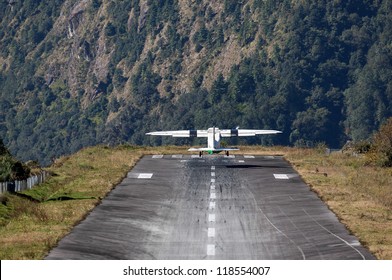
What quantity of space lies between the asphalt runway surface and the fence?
457 cm

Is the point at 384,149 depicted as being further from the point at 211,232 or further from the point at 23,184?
the point at 211,232

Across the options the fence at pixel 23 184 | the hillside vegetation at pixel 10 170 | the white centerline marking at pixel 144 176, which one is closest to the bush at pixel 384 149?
the white centerline marking at pixel 144 176

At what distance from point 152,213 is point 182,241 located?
965 cm

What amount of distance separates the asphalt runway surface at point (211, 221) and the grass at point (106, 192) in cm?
69

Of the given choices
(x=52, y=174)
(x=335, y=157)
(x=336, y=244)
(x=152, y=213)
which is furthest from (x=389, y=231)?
(x=335, y=157)

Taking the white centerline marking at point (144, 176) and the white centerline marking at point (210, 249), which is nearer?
the white centerline marking at point (210, 249)

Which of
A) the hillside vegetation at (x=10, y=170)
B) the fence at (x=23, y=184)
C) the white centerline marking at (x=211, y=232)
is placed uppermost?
the hillside vegetation at (x=10, y=170)

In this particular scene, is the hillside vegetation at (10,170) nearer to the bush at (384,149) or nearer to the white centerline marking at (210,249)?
the white centerline marking at (210,249)

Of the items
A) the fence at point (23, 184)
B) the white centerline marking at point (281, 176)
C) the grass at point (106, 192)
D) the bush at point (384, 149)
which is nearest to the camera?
the grass at point (106, 192)

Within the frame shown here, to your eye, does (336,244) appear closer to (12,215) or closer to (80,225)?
(80,225)

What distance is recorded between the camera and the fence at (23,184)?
5881 cm

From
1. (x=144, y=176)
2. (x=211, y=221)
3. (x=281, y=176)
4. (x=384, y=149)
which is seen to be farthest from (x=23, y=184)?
(x=384, y=149)

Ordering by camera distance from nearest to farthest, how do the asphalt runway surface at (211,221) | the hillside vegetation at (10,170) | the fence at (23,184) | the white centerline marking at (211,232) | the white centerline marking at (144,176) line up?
the asphalt runway surface at (211,221) → the white centerline marking at (211,232) → the fence at (23,184) → the hillside vegetation at (10,170) → the white centerline marking at (144,176)

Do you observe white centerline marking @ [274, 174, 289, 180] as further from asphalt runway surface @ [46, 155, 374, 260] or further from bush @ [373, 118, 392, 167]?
bush @ [373, 118, 392, 167]
